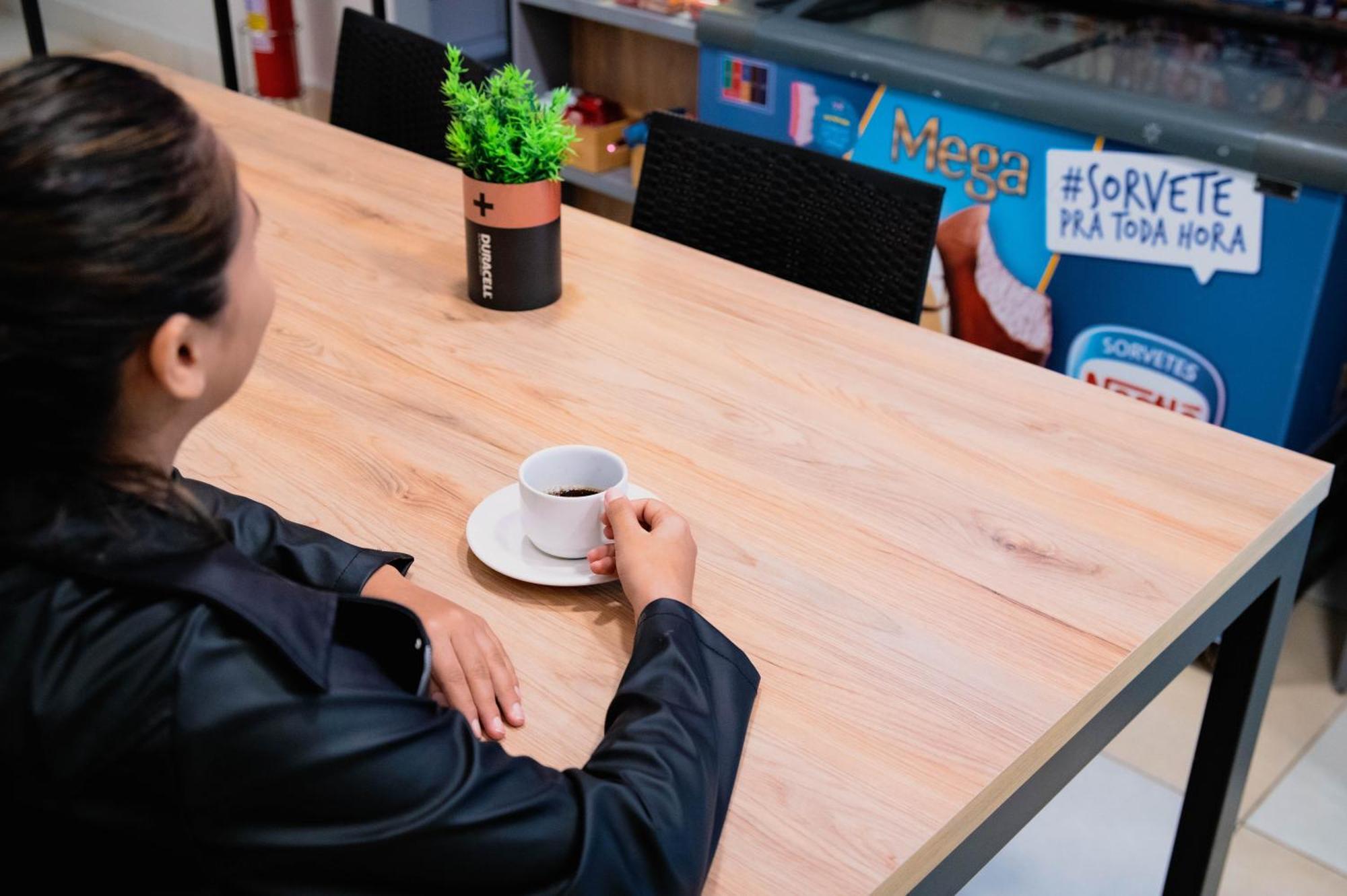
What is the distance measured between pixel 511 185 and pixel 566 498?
1.70ft

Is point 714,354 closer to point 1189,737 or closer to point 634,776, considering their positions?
point 634,776

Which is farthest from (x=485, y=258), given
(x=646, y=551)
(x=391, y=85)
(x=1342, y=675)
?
→ (x=1342, y=675)

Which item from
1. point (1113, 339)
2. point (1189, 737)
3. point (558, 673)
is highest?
point (558, 673)

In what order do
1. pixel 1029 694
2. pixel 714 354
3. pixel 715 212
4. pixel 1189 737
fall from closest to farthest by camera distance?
pixel 1029 694 < pixel 714 354 < pixel 715 212 < pixel 1189 737

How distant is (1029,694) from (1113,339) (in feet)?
4.97

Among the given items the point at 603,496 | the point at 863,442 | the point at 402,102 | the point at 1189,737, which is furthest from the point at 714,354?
the point at 1189,737

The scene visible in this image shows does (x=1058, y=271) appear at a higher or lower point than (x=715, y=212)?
lower

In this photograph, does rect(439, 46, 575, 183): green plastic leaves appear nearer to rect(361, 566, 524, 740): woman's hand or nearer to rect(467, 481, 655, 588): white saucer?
rect(467, 481, 655, 588): white saucer

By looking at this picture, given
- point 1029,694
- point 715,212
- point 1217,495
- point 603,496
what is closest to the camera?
point 1029,694

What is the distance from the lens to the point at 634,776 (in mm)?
775

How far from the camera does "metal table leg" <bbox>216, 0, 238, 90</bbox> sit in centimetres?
385

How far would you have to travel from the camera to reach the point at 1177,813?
1932mm

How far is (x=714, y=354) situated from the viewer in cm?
139

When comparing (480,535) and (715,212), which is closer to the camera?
(480,535)
